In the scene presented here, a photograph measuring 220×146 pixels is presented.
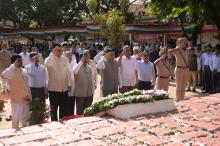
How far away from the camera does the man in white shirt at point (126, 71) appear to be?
9922mm

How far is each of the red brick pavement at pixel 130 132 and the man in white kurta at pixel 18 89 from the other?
2.79 metres

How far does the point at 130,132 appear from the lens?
4.88m

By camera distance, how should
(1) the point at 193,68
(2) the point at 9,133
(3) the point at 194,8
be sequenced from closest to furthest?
1. (2) the point at 9,133
2. (1) the point at 193,68
3. (3) the point at 194,8

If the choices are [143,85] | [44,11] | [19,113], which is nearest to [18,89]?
[19,113]

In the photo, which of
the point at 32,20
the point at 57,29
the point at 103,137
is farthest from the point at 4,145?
the point at 32,20

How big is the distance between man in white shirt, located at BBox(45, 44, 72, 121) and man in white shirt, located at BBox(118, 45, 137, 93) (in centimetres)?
178

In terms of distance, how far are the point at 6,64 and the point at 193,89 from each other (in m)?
6.76

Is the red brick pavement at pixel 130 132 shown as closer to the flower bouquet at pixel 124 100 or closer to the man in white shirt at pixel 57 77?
the flower bouquet at pixel 124 100

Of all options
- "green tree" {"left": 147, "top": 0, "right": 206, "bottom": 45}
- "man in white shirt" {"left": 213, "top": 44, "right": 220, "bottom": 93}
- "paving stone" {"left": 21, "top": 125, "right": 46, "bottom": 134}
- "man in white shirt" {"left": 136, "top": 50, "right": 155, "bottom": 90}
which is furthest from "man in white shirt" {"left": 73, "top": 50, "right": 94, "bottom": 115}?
"green tree" {"left": 147, "top": 0, "right": 206, "bottom": 45}

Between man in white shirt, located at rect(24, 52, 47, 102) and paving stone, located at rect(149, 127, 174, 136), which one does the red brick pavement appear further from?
man in white shirt, located at rect(24, 52, 47, 102)

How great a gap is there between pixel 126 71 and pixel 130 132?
5.11m

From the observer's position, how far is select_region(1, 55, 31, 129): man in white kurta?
7.99 metres

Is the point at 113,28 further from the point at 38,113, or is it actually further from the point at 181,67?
the point at 38,113

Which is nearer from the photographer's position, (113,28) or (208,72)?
(208,72)
